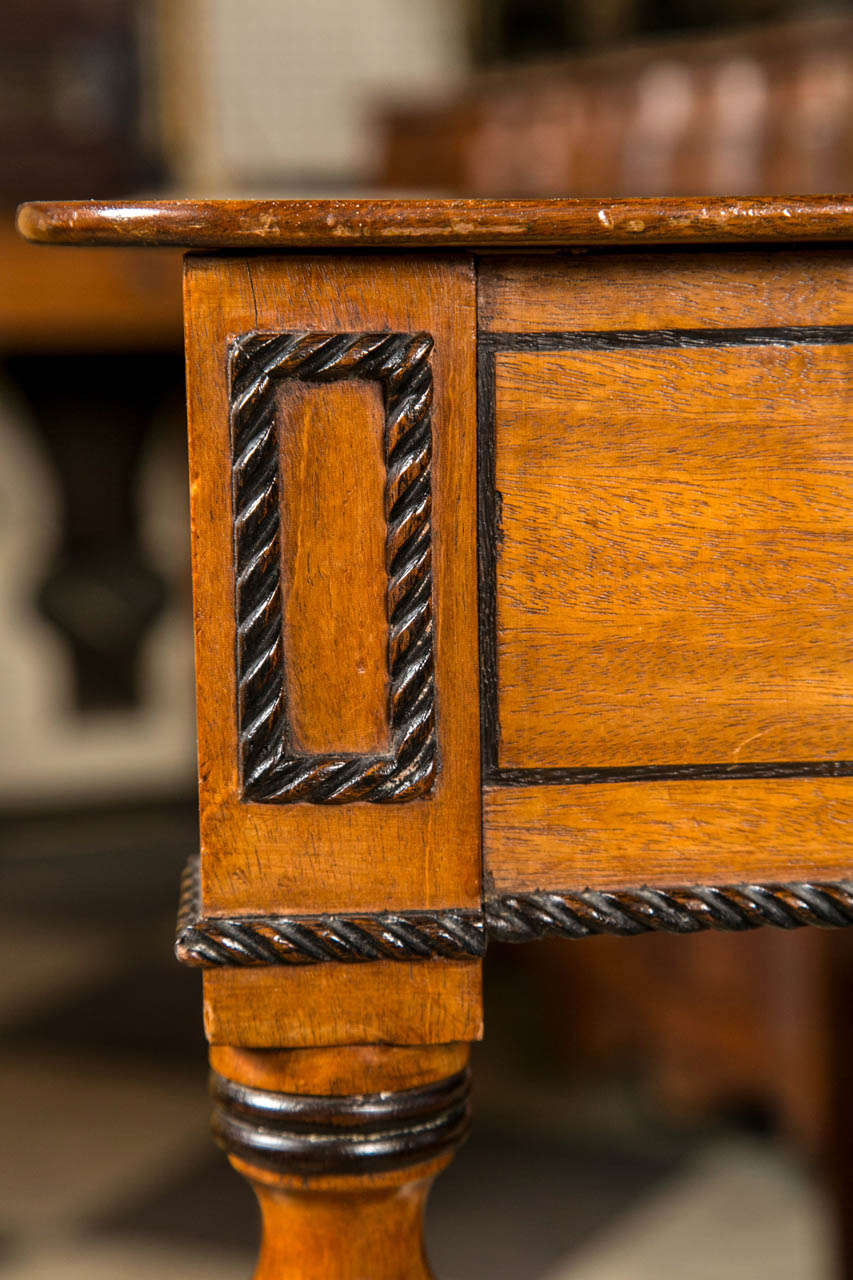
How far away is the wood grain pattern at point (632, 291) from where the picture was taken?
0.47 metres

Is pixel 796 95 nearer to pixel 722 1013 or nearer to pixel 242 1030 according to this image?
pixel 722 1013

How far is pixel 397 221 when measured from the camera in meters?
0.44

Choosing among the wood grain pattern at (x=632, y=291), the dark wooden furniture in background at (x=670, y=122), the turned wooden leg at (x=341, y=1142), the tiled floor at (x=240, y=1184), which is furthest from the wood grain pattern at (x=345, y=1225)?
the dark wooden furniture in background at (x=670, y=122)

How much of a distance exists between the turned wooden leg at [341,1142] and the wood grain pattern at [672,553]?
126mm

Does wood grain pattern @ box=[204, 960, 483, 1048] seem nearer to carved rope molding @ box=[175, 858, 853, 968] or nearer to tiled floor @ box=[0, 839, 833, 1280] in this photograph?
carved rope molding @ box=[175, 858, 853, 968]

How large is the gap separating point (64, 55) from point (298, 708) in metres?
1.73

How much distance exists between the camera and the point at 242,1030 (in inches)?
19.7

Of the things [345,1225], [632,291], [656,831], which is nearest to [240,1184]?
[345,1225]

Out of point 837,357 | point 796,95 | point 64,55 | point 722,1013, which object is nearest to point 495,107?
point 796,95

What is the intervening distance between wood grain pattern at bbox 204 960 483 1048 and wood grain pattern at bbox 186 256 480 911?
26 millimetres

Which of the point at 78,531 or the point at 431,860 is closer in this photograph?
the point at 431,860

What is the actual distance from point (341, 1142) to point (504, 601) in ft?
0.65

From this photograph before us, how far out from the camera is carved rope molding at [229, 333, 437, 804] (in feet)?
→ 1.52

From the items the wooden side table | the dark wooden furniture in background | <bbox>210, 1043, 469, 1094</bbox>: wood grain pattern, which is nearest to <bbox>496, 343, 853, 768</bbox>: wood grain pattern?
the wooden side table
